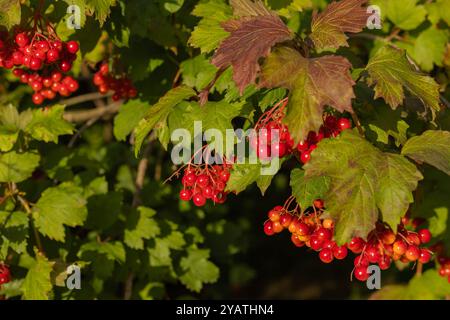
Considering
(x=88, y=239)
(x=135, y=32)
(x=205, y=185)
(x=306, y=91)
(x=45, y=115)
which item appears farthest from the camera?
(x=88, y=239)

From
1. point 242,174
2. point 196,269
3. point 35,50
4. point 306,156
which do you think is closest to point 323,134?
point 306,156

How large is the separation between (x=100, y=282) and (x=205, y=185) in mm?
1706

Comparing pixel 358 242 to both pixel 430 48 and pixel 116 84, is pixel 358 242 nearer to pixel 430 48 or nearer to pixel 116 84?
pixel 430 48

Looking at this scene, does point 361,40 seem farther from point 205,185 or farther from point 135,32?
point 205,185

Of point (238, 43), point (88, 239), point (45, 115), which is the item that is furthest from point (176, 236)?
point (238, 43)

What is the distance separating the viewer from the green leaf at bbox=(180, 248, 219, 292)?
426cm

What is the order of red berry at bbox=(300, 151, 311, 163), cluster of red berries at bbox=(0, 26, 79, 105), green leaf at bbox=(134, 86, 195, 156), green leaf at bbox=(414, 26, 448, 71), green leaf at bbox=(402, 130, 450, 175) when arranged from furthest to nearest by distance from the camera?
green leaf at bbox=(414, 26, 448, 71), cluster of red berries at bbox=(0, 26, 79, 105), green leaf at bbox=(134, 86, 195, 156), red berry at bbox=(300, 151, 311, 163), green leaf at bbox=(402, 130, 450, 175)

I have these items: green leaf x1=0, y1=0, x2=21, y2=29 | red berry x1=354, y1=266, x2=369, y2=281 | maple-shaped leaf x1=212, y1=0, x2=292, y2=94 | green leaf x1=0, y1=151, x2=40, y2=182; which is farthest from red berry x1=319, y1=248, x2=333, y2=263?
Result: green leaf x1=0, y1=151, x2=40, y2=182

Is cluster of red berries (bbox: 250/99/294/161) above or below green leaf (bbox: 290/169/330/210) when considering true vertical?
above

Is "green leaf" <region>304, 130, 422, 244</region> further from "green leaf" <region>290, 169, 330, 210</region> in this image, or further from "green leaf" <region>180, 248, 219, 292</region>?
"green leaf" <region>180, 248, 219, 292</region>

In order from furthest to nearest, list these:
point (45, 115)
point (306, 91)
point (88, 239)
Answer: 1. point (88, 239)
2. point (45, 115)
3. point (306, 91)

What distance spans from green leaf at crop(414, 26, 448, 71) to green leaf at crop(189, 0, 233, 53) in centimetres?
130

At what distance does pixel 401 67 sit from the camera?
2.35 meters

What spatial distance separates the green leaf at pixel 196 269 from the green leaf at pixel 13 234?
136 cm
